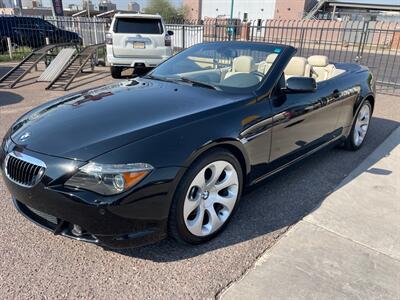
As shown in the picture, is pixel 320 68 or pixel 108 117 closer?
pixel 108 117

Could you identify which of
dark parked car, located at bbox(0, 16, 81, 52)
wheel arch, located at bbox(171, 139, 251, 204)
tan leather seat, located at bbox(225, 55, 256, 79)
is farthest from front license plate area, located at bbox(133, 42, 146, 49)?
dark parked car, located at bbox(0, 16, 81, 52)

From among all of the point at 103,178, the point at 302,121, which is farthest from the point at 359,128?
the point at 103,178

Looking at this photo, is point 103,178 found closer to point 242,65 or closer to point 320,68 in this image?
point 242,65

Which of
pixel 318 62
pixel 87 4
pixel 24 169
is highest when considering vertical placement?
pixel 87 4

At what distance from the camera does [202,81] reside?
3.30 meters

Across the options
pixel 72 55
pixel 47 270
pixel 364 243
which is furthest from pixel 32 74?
pixel 364 243

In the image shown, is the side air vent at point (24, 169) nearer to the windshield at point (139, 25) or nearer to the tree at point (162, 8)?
the windshield at point (139, 25)

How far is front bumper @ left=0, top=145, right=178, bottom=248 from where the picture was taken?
6.67ft

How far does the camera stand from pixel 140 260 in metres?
2.41

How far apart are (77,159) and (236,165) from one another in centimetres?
121

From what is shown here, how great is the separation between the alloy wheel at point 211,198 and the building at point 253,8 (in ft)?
193

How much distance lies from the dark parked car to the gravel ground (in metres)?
14.1

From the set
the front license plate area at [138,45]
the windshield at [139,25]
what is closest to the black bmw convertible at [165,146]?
the front license plate area at [138,45]

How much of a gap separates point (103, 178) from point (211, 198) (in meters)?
0.89
